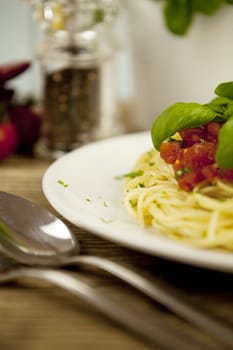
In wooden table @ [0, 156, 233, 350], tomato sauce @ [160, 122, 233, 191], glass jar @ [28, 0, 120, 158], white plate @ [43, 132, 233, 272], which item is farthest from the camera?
glass jar @ [28, 0, 120, 158]

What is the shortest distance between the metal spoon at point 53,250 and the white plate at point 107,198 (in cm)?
7

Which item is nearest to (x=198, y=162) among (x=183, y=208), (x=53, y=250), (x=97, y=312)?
(x=183, y=208)

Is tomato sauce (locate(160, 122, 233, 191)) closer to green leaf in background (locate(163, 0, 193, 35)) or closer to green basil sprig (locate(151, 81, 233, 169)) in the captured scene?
green basil sprig (locate(151, 81, 233, 169))

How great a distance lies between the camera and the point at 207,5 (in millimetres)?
3582

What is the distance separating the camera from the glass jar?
3799 mm

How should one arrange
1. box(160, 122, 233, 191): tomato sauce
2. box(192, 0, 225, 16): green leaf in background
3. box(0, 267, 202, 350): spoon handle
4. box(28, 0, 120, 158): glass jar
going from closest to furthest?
1. box(0, 267, 202, 350): spoon handle
2. box(160, 122, 233, 191): tomato sauce
3. box(192, 0, 225, 16): green leaf in background
4. box(28, 0, 120, 158): glass jar

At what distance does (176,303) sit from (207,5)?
2.34 m

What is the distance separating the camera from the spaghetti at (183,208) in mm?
1986

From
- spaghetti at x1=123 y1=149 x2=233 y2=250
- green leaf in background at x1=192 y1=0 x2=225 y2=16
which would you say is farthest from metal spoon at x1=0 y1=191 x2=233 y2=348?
green leaf in background at x1=192 y1=0 x2=225 y2=16

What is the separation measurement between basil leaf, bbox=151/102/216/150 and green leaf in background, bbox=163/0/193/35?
1527 mm

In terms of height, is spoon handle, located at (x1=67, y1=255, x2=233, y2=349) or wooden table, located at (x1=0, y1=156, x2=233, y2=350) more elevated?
spoon handle, located at (x1=67, y1=255, x2=233, y2=349)

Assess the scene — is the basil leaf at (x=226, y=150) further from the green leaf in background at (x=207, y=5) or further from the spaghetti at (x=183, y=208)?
the green leaf in background at (x=207, y=5)

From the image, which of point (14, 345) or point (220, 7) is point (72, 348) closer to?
point (14, 345)

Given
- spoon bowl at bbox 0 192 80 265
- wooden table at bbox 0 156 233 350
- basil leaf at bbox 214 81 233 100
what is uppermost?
basil leaf at bbox 214 81 233 100
